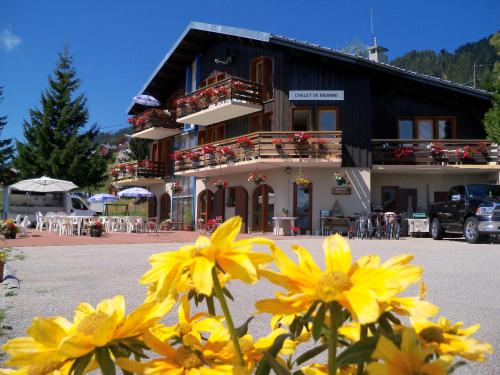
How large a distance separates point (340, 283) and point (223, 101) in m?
22.5

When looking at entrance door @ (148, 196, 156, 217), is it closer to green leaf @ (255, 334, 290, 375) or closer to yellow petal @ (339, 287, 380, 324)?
green leaf @ (255, 334, 290, 375)

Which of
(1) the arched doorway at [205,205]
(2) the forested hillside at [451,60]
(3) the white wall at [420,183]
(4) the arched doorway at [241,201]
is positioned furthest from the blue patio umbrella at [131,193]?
(2) the forested hillside at [451,60]

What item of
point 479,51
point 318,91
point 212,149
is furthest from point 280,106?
point 479,51

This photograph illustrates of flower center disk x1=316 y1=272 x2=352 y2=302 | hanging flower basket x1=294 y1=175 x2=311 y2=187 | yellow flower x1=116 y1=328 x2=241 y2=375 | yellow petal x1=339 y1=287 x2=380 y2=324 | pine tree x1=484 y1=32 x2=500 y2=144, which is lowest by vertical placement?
yellow flower x1=116 y1=328 x2=241 y2=375

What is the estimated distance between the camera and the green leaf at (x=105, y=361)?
65 cm

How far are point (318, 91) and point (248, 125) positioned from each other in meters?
4.14

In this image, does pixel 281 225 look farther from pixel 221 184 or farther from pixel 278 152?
pixel 221 184

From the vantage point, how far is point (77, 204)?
28.8m

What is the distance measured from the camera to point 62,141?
3603 cm

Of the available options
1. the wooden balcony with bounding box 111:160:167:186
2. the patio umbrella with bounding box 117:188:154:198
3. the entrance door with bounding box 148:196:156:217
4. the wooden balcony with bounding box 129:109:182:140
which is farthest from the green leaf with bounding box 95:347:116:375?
the entrance door with bounding box 148:196:156:217

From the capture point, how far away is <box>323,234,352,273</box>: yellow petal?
28.5 inches

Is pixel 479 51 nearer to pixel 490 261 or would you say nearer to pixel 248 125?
pixel 248 125

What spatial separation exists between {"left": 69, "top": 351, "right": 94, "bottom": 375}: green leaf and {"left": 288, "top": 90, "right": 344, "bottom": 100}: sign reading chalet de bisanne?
2205 centimetres

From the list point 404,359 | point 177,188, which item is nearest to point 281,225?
point 177,188
